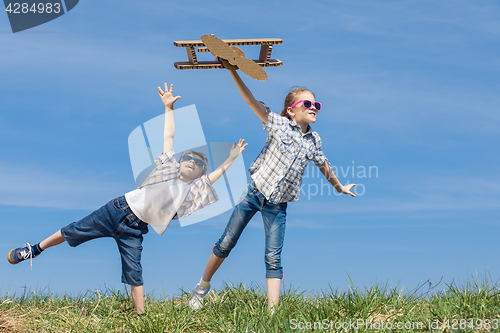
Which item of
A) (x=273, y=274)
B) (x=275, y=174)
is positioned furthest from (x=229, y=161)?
(x=273, y=274)

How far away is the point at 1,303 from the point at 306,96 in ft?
15.7

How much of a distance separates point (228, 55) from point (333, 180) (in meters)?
2.15

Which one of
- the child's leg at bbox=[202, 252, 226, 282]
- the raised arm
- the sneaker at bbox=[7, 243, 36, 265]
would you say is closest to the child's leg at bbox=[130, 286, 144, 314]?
the child's leg at bbox=[202, 252, 226, 282]

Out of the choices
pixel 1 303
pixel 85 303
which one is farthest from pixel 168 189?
pixel 1 303

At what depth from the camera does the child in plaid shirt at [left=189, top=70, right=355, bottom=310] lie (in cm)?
521

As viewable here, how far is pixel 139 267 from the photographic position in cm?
543

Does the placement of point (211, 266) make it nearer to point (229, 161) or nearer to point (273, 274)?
point (273, 274)

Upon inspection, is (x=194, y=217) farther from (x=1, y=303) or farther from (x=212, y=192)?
(x=1, y=303)

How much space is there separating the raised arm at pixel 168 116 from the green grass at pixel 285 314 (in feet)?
5.94

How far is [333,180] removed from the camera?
600 cm

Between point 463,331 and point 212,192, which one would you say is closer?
point 463,331

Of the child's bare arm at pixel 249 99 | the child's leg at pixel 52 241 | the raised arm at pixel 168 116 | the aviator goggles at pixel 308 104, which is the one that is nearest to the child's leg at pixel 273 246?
the child's bare arm at pixel 249 99

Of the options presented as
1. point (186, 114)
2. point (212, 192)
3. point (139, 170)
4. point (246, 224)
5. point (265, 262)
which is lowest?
point (265, 262)

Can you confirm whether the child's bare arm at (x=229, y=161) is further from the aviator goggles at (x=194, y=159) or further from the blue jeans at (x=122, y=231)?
the blue jeans at (x=122, y=231)
